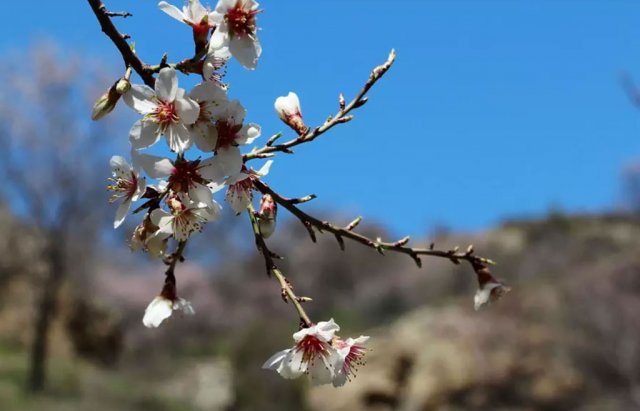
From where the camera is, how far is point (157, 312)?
95 centimetres

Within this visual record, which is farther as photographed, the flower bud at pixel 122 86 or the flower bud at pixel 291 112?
the flower bud at pixel 291 112

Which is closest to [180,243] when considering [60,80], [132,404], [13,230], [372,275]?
[132,404]

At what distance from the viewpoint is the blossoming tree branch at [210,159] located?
77cm

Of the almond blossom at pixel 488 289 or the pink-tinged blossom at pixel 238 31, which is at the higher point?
the pink-tinged blossom at pixel 238 31

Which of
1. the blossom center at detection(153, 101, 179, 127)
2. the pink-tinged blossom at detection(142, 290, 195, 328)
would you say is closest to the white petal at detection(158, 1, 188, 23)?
the blossom center at detection(153, 101, 179, 127)

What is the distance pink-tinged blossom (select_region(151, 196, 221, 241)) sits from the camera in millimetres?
814

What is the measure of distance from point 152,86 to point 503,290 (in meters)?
0.47

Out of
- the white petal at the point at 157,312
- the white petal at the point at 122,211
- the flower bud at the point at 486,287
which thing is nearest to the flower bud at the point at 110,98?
the white petal at the point at 122,211

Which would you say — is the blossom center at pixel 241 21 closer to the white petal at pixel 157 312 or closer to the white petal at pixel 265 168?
the white petal at pixel 265 168

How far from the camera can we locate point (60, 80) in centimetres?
1192

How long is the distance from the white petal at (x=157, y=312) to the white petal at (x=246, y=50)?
0.33 metres

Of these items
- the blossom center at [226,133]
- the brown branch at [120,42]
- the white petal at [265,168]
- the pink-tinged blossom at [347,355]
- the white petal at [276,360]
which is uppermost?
the brown branch at [120,42]

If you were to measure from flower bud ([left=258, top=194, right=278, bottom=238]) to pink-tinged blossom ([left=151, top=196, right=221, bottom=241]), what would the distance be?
0.05 meters

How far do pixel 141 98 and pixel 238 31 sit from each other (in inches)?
4.7
